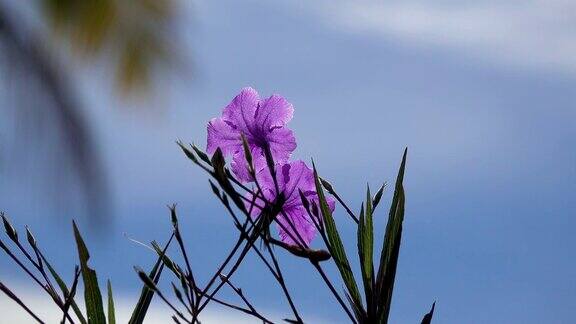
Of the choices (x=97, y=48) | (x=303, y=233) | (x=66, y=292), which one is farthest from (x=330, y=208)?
(x=97, y=48)

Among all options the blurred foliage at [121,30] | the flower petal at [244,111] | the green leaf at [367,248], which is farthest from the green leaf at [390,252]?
the blurred foliage at [121,30]

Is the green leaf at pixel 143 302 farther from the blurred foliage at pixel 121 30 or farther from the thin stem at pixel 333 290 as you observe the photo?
the blurred foliage at pixel 121 30

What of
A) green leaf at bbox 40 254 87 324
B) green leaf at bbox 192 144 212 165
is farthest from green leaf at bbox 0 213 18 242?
green leaf at bbox 192 144 212 165

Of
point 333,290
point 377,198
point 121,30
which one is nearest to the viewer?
point 333,290

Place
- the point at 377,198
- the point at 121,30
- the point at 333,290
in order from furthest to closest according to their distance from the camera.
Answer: the point at 121,30 < the point at 377,198 < the point at 333,290

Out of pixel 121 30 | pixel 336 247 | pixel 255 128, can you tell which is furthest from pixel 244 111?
pixel 121 30

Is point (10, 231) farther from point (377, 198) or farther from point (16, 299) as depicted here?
point (377, 198)
